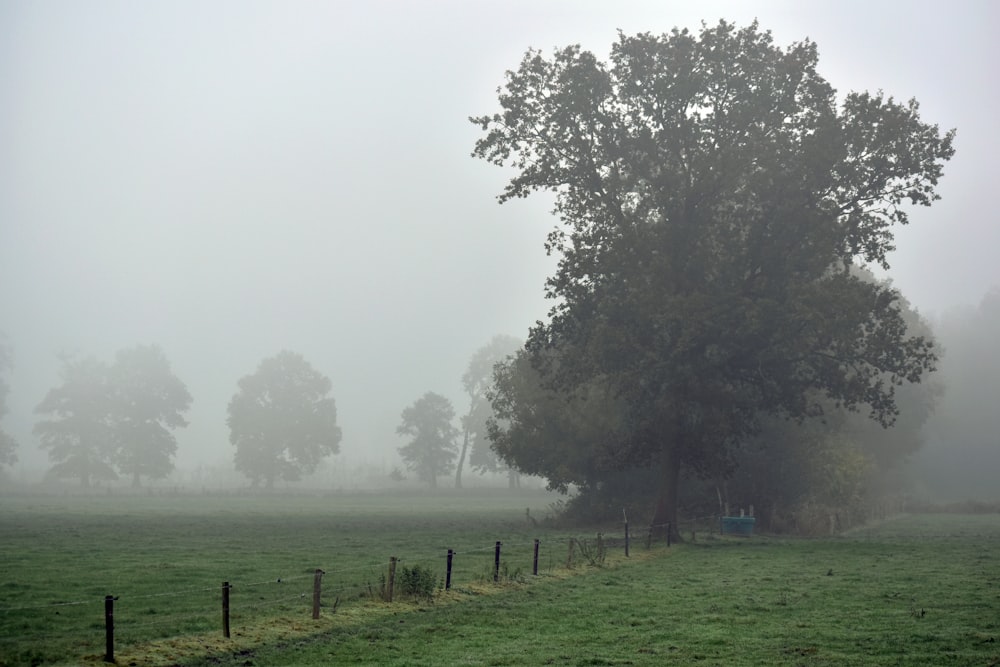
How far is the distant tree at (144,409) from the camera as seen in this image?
415 feet

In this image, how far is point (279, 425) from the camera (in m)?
138

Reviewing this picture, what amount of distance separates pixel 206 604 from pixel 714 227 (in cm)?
3060

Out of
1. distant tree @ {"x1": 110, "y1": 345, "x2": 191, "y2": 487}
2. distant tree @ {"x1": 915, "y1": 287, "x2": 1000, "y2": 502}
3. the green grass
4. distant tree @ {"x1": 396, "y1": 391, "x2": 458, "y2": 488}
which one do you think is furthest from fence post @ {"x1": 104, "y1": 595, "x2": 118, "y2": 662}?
distant tree @ {"x1": 396, "y1": 391, "x2": 458, "y2": 488}

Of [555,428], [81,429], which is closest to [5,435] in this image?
[81,429]

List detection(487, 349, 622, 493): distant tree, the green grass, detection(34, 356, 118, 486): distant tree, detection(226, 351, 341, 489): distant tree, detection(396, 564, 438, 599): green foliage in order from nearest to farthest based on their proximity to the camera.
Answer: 1. the green grass
2. detection(396, 564, 438, 599): green foliage
3. detection(487, 349, 622, 493): distant tree
4. detection(34, 356, 118, 486): distant tree
5. detection(226, 351, 341, 489): distant tree

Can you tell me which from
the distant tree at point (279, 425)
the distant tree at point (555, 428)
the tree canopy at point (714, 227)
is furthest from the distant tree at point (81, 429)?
the tree canopy at point (714, 227)

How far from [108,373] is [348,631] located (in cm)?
12593

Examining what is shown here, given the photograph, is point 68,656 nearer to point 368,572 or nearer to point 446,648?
point 446,648

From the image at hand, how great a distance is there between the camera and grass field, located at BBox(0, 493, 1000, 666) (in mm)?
19391

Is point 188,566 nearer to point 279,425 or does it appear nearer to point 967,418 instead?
point 279,425

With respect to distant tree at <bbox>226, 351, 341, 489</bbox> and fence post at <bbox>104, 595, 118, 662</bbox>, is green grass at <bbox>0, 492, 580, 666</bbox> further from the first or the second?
distant tree at <bbox>226, 351, 341, 489</bbox>

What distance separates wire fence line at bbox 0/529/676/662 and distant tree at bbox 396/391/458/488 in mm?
109505

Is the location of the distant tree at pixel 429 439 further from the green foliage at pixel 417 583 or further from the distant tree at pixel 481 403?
the green foliage at pixel 417 583

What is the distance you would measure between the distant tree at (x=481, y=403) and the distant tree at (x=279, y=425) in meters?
21.0
